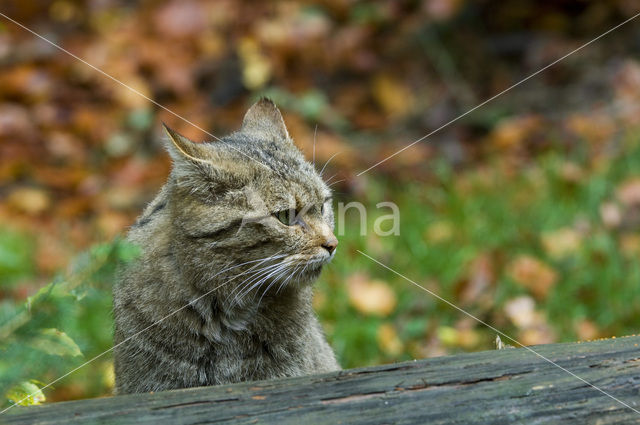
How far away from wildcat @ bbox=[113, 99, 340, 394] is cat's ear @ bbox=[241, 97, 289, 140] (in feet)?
1.19

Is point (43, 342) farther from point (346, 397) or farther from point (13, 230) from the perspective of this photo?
point (13, 230)

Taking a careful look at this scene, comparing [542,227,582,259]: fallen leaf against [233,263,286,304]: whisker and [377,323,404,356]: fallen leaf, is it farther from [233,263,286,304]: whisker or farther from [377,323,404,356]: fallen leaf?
[233,263,286,304]: whisker

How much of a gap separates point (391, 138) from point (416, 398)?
15.6 ft

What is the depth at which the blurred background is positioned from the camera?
4.29 metres

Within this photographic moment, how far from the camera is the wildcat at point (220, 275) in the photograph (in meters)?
2.49

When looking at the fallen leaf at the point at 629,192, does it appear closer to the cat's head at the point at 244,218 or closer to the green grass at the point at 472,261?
the green grass at the point at 472,261

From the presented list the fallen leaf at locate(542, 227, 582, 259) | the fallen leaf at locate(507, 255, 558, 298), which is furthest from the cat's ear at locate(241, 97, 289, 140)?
the fallen leaf at locate(542, 227, 582, 259)

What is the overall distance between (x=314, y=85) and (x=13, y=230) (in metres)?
3.14

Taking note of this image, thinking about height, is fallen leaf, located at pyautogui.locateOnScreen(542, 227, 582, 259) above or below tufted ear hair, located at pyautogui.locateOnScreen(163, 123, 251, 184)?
above

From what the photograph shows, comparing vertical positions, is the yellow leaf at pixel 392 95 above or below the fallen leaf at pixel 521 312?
above

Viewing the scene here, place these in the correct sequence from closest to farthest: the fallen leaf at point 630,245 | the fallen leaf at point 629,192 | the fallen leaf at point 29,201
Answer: the fallen leaf at point 630,245, the fallen leaf at point 629,192, the fallen leaf at point 29,201

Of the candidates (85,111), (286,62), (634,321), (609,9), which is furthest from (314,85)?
(634,321)

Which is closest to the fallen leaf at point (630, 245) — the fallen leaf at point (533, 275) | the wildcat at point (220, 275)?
the fallen leaf at point (533, 275)

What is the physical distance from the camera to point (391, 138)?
6.46 m
